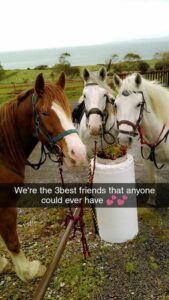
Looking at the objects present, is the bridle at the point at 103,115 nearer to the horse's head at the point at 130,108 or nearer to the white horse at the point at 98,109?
the white horse at the point at 98,109

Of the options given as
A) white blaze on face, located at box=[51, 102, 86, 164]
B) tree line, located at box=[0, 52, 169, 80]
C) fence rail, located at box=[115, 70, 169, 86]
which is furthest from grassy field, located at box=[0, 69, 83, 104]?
white blaze on face, located at box=[51, 102, 86, 164]

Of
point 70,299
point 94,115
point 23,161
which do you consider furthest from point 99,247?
point 94,115

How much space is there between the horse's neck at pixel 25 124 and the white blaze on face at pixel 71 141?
0.38 m

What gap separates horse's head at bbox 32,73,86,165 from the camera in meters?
2.32

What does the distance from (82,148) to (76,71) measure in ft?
50.8

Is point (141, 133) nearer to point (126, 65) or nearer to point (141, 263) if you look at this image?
point (141, 263)

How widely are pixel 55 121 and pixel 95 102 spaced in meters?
2.30

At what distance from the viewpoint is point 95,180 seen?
3.70 m

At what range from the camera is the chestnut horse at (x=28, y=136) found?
239 centimetres

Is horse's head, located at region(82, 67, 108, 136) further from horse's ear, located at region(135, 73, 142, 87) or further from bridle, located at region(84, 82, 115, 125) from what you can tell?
horse's ear, located at region(135, 73, 142, 87)

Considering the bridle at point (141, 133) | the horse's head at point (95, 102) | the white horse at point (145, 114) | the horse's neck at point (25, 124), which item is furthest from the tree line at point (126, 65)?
the horse's neck at point (25, 124)

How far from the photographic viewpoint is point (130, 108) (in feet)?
12.5

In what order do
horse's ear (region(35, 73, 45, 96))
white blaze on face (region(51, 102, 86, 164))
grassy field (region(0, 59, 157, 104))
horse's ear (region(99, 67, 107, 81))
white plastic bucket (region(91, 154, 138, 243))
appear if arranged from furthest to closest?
1. grassy field (region(0, 59, 157, 104))
2. horse's ear (region(99, 67, 107, 81))
3. white plastic bucket (region(91, 154, 138, 243))
4. horse's ear (region(35, 73, 45, 96))
5. white blaze on face (region(51, 102, 86, 164))

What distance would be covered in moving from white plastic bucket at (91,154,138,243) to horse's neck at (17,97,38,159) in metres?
1.10
